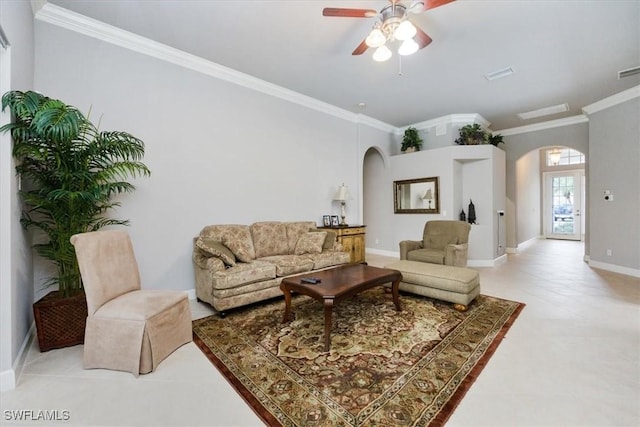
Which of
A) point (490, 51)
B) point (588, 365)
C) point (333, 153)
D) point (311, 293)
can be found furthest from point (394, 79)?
point (588, 365)

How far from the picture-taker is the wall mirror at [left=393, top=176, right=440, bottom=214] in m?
5.89

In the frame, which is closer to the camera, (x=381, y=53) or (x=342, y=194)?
(x=381, y=53)

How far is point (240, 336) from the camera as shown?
2.57 m

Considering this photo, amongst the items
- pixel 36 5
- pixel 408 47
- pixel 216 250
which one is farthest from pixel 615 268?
pixel 36 5

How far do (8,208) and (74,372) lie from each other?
4.01 feet

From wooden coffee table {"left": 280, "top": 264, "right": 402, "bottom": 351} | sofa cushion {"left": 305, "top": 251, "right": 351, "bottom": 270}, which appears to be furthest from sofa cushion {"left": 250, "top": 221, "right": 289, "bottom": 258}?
wooden coffee table {"left": 280, "top": 264, "right": 402, "bottom": 351}

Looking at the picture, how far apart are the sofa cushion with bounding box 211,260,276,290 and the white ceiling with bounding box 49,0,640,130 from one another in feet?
8.61

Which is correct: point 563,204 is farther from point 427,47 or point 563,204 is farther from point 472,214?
point 427,47

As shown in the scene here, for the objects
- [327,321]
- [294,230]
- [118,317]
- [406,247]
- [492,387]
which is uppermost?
[294,230]

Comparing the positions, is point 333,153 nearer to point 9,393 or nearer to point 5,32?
point 5,32

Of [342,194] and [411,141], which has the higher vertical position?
[411,141]

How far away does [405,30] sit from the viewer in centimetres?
224

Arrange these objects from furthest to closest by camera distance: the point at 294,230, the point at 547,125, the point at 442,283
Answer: the point at 547,125 → the point at 294,230 → the point at 442,283

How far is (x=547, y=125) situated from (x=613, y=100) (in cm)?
142
